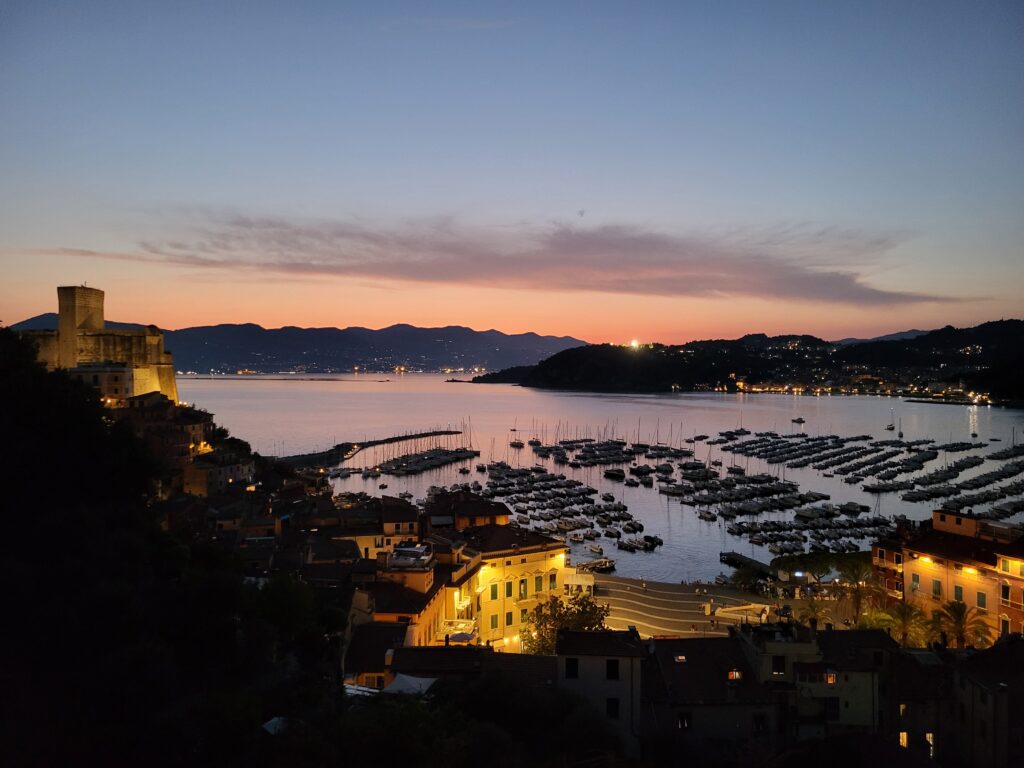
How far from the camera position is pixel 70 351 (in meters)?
28.5

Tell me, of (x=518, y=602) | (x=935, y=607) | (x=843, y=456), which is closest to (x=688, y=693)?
(x=518, y=602)

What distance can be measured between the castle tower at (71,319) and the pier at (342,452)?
13.8 metres

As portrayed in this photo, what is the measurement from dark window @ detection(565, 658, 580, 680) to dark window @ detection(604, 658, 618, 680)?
313 millimetres

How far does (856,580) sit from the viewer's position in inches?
576

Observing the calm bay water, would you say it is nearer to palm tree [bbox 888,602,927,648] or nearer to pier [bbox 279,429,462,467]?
pier [bbox 279,429,462,467]

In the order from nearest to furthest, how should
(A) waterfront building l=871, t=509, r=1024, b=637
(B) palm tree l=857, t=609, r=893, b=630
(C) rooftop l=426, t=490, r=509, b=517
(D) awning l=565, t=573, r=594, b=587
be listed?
(B) palm tree l=857, t=609, r=893, b=630 < (A) waterfront building l=871, t=509, r=1024, b=637 < (D) awning l=565, t=573, r=594, b=587 < (C) rooftop l=426, t=490, r=509, b=517

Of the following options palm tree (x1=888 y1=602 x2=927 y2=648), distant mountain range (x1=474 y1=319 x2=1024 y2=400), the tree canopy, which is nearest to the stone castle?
the tree canopy

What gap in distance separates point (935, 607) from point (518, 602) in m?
7.73

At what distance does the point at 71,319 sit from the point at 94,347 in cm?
137

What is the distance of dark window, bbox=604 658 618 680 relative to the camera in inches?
333

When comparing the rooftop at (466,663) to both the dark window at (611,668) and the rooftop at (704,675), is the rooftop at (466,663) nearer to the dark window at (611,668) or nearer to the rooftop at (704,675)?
the dark window at (611,668)

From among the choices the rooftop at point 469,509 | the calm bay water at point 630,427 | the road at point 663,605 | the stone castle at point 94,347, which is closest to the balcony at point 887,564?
the road at point 663,605

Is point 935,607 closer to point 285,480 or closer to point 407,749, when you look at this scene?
point 407,749

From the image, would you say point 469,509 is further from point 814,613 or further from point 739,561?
point 739,561
